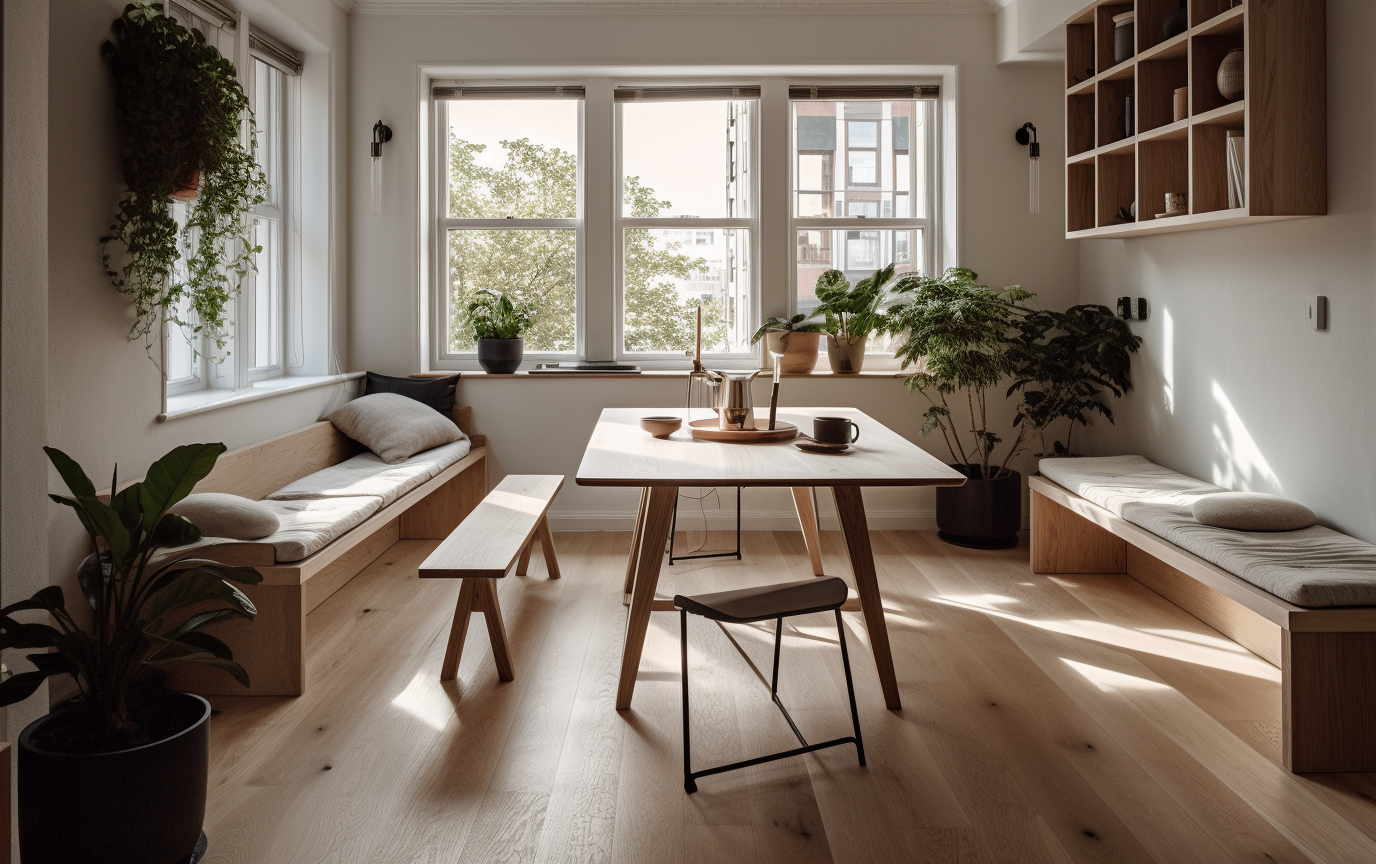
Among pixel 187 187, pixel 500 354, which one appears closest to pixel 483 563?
pixel 187 187

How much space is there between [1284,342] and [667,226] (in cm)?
303

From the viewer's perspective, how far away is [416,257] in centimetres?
505

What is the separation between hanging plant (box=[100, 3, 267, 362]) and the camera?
2.98 m

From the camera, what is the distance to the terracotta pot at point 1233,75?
3.05 metres

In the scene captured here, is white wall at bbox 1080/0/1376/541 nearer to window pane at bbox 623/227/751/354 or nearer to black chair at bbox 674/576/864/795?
black chair at bbox 674/576/864/795

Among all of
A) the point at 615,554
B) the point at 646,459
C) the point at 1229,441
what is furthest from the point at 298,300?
the point at 1229,441

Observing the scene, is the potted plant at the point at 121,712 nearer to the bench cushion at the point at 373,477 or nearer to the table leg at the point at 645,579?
the table leg at the point at 645,579

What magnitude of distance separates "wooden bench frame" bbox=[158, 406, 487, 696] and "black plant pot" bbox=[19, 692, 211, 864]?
2.86ft

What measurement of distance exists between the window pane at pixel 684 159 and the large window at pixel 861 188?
33cm

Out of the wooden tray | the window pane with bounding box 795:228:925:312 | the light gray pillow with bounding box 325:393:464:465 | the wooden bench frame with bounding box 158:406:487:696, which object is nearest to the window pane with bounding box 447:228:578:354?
the wooden bench frame with bounding box 158:406:487:696

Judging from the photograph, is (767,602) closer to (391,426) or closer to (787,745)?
(787,745)

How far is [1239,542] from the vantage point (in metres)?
2.80

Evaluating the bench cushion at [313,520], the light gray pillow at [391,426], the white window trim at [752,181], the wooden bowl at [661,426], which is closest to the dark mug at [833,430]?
the wooden bowl at [661,426]

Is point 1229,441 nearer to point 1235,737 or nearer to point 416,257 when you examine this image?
point 1235,737
